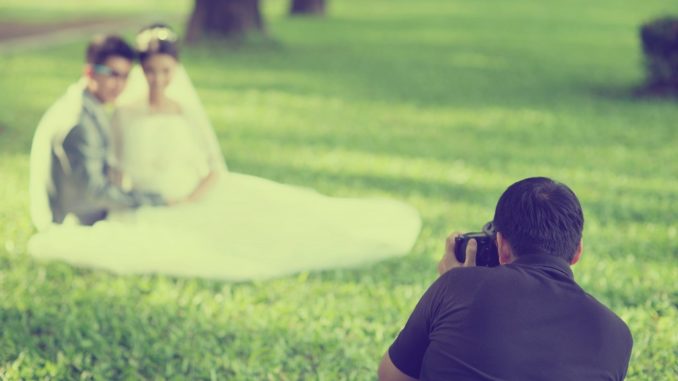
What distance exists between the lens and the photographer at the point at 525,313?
2.72 meters

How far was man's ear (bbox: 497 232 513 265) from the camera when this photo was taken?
117 inches

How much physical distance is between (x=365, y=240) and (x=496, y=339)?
138 inches

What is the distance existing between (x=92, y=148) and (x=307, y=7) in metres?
22.0

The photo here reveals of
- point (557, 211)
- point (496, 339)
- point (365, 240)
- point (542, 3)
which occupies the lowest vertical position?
point (542, 3)

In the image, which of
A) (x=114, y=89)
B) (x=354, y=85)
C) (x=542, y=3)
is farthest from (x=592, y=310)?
(x=542, y=3)

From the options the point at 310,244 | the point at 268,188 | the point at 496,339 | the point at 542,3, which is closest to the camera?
the point at 496,339

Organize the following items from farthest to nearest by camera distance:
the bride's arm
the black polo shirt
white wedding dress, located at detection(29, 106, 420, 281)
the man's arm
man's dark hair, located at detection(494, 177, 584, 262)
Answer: the bride's arm, white wedding dress, located at detection(29, 106, 420, 281), the man's arm, man's dark hair, located at detection(494, 177, 584, 262), the black polo shirt

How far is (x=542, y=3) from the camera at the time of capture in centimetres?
3197

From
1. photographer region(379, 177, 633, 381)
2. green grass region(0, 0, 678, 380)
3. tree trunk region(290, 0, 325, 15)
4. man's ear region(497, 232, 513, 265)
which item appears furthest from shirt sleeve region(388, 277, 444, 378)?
tree trunk region(290, 0, 325, 15)

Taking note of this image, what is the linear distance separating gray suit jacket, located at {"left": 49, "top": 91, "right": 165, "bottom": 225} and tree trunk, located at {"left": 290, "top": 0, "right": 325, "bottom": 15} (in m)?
21.5

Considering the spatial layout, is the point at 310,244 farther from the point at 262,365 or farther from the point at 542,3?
the point at 542,3

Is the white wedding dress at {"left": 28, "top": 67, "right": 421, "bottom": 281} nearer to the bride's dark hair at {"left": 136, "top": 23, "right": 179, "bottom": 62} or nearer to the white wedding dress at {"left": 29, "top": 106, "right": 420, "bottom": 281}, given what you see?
the white wedding dress at {"left": 29, "top": 106, "right": 420, "bottom": 281}

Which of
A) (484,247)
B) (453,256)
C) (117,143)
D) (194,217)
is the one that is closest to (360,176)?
(194,217)

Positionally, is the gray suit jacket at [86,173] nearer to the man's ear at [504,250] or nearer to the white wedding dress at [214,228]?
the white wedding dress at [214,228]
